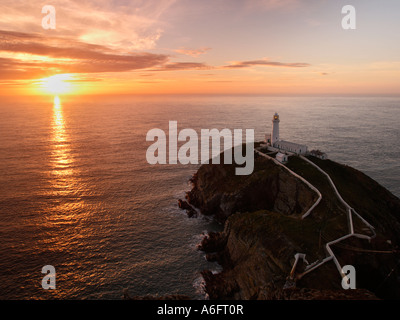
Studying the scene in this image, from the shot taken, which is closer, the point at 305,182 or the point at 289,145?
the point at 305,182

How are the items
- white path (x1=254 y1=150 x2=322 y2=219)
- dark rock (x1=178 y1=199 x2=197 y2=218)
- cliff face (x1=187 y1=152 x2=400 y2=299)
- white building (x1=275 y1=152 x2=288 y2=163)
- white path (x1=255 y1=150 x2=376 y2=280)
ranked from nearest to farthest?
1. white path (x1=255 y1=150 x2=376 y2=280)
2. cliff face (x1=187 y1=152 x2=400 y2=299)
3. white path (x1=254 y1=150 x2=322 y2=219)
4. dark rock (x1=178 y1=199 x2=197 y2=218)
5. white building (x1=275 y1=152 x2=288 y2=163)

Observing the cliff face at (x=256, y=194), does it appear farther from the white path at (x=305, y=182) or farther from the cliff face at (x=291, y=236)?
the white path at (x=305, y=182)

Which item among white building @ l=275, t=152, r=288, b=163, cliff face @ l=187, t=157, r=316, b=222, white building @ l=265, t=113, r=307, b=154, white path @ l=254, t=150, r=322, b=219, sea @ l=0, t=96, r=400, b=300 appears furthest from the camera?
white building @ l=265, t=113, r=307, b=154

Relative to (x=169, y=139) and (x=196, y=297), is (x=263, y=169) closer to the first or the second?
(x=196, y=297)

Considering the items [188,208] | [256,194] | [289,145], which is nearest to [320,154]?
[289,145]

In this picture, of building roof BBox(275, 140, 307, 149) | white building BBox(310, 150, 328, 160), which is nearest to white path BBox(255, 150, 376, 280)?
white building BBox(310, 150, 328, 160)

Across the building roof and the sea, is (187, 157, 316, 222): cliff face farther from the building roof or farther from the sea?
the building roof

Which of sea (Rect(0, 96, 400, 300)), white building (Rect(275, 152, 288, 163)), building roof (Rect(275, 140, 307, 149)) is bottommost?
sea (Rect(0, 96, 400, 300))

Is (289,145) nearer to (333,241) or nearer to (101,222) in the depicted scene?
(333,241)
